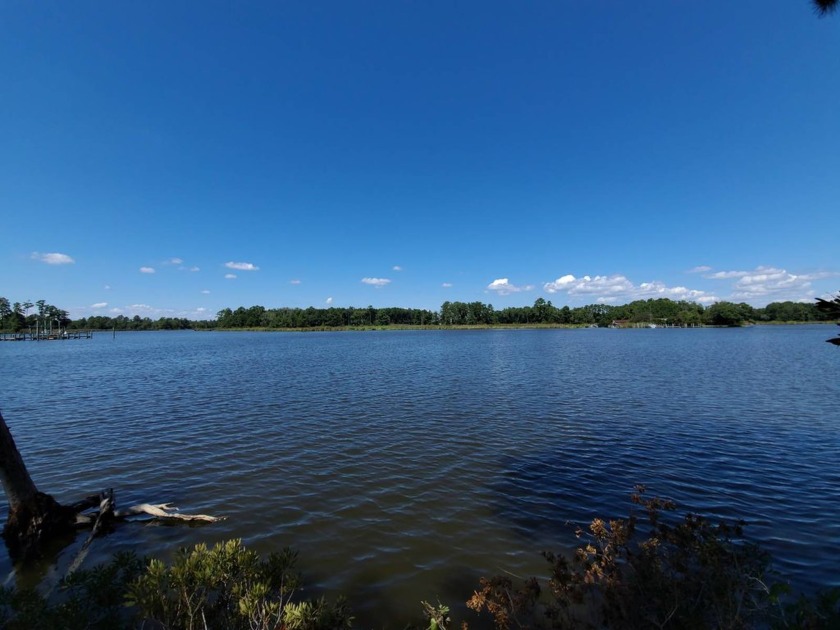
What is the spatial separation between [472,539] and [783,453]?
44.3 feet

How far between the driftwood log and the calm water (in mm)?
476

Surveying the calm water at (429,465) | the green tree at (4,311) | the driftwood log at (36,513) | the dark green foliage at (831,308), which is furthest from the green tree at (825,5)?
the green tree at (4,311)

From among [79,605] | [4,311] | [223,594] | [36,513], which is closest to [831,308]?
[223,594]

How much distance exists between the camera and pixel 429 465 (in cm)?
1323

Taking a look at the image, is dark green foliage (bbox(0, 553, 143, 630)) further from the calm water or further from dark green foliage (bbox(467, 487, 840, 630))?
dark green foliage (bbox(467, 487, 840, 630))

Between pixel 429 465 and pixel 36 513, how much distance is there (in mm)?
10007

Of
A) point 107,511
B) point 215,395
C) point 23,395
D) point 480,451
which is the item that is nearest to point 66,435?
point 215,395

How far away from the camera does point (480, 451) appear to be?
14.7 meters

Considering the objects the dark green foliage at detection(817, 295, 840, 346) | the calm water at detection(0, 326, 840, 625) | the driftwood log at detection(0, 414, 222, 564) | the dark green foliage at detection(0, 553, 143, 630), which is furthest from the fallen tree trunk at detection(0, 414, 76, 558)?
the dark green foliage at detection(817, 295, 840, 346)

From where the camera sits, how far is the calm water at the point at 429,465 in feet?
27.1

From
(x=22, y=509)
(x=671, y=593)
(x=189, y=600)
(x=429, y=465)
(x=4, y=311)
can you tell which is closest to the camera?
(x=189, y=600)

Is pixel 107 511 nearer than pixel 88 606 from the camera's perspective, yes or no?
No

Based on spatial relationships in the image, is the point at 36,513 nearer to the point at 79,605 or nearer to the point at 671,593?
the point at 79,605

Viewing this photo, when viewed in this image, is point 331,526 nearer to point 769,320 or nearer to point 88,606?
point 88,606
